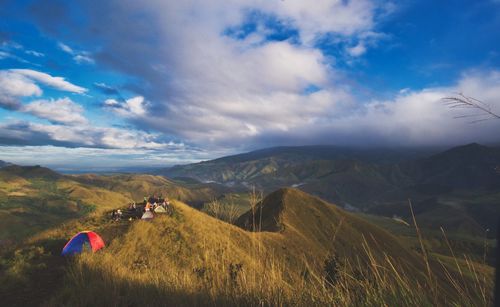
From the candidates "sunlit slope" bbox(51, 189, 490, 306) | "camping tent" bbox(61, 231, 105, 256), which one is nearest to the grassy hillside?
"sunlit slope" bbox(51, 189, 490, 306)

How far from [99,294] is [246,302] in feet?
9.33

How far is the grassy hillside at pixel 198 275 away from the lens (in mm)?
4004

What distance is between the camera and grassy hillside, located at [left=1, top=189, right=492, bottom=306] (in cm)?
400

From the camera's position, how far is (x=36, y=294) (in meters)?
10.5

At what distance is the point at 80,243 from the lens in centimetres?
2003

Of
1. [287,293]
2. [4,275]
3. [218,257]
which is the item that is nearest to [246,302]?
[287,293]

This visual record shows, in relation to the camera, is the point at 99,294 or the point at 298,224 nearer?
the point at 99,294

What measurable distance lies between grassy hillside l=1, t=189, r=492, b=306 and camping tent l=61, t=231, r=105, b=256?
82cm

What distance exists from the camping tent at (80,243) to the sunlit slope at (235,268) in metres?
1.34

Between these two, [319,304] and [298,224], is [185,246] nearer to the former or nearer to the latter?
[319,304]

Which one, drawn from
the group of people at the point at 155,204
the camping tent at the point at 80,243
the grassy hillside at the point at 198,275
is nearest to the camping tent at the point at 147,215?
the grassy hillside at the point at 198,275

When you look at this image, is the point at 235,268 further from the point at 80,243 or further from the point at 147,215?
the point at 147,215

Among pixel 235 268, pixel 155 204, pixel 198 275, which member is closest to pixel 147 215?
pixel 155 204

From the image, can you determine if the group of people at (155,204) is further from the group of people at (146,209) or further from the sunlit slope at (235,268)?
the sunlit slope at (235,268)
